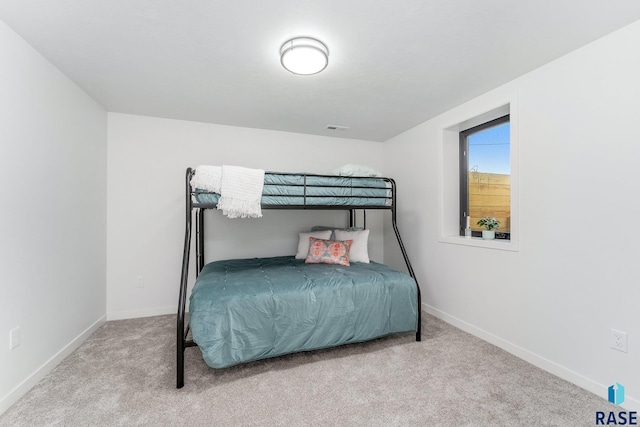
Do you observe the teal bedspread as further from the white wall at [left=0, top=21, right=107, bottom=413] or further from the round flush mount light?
the round flush mount light

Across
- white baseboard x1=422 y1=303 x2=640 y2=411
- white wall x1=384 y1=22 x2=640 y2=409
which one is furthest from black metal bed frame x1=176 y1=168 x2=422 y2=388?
white wall x1=384 y1=22 x2=640 y2=409

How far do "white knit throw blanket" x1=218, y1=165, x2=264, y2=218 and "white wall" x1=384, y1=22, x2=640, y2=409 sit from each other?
81.7 inches

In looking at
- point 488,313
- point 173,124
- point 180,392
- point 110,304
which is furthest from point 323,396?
point 173,124

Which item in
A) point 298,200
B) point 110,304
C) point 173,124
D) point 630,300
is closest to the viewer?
point 630,300

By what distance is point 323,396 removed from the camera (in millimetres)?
1788

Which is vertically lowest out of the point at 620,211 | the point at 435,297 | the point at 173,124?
the point at 435,297

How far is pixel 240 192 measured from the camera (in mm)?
2271

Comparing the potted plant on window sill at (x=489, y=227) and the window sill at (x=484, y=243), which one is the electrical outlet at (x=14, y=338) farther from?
the potted plant on window sill at (x=489, y=227)

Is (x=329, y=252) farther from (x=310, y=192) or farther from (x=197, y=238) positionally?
(x=197, y=238)

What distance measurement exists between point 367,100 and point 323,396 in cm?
245

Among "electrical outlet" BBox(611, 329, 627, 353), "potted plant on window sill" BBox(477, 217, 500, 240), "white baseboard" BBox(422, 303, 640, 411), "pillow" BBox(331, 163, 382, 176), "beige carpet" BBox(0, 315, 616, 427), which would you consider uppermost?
"pillow" BBox(331, 163, 382, 176)

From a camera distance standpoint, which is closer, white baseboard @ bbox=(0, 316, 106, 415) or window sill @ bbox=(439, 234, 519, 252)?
white baseboard @ bbox=(0, 316, 106, 415)

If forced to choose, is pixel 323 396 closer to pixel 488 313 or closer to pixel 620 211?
pixel 488 313

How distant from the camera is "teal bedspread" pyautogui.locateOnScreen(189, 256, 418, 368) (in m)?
1.96
